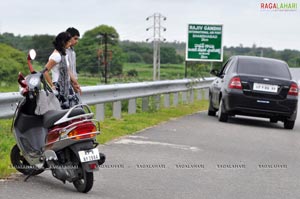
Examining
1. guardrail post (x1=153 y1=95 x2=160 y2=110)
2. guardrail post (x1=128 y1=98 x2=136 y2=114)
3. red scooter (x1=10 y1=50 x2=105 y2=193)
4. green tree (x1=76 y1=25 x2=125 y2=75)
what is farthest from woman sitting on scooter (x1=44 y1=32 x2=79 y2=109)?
green tree (x1=76 y1=25 x2=125 y2=75)

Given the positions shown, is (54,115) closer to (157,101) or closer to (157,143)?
(157,143)

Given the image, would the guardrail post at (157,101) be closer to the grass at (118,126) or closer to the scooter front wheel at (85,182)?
the grass at (118,126)

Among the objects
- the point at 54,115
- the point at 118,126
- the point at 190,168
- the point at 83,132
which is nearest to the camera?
the point at 83,132

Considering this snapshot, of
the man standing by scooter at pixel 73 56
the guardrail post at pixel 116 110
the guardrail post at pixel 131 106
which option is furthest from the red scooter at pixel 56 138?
the guardrail post at pixel 131 106

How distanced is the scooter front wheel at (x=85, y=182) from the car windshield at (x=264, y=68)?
9498 mm

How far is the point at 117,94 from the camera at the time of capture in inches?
612

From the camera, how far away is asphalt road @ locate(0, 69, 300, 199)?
7.82 metres

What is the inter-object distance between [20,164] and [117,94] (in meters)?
7.34

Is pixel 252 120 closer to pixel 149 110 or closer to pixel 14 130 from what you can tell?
pixel 149 110

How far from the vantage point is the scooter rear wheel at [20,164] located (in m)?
8.22

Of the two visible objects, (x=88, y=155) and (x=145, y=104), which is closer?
(x=88, y=155)

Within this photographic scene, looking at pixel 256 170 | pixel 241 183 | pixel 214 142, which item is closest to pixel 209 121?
pixel 214 142

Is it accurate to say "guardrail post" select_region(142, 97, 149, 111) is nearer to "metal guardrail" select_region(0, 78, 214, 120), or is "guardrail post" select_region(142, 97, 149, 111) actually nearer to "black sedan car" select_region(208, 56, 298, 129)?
"metal guardrail" select_region(0, 78, 214, 120)

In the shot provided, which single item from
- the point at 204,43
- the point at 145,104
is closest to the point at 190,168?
the point at 145,104
